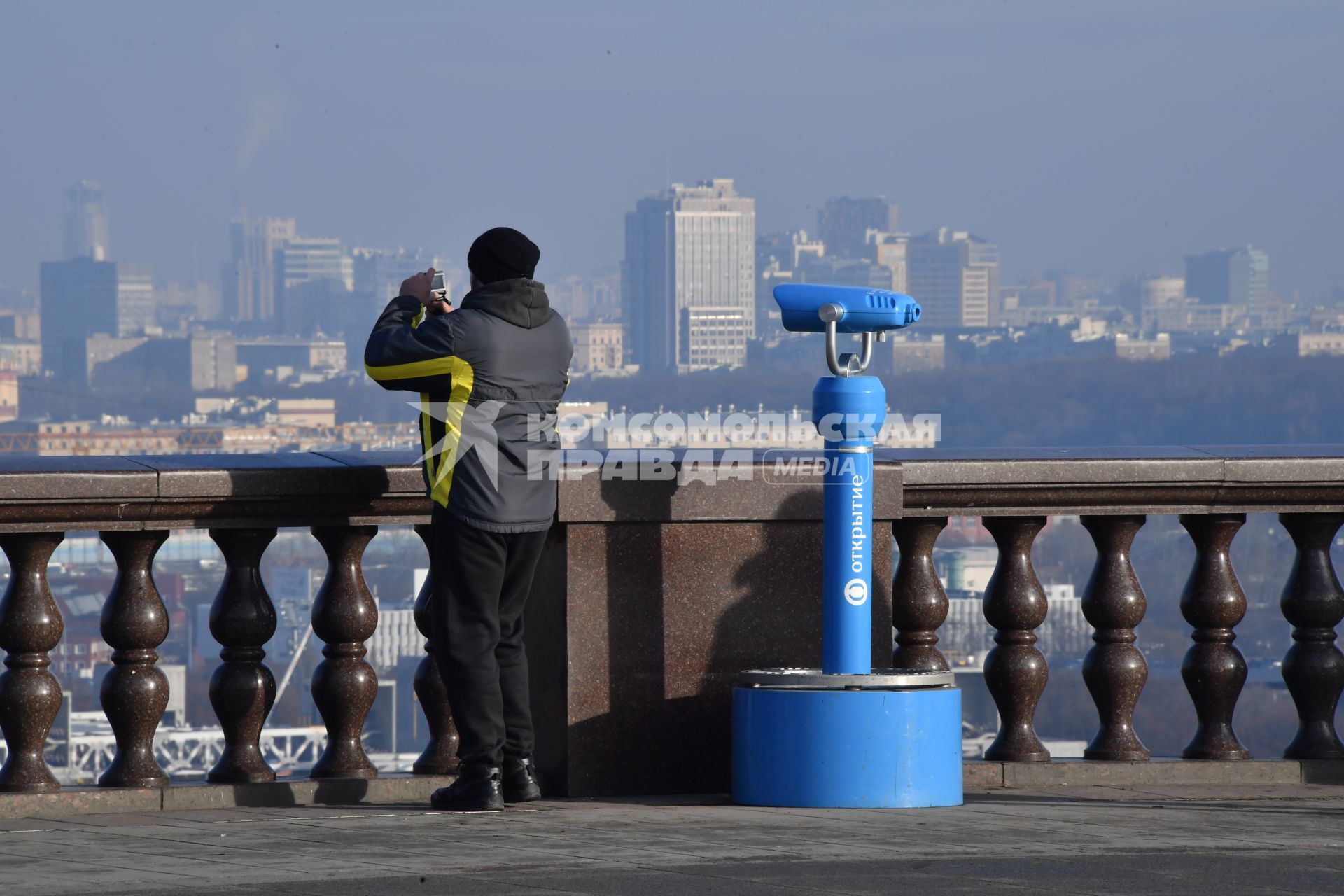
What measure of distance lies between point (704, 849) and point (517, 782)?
1.02m

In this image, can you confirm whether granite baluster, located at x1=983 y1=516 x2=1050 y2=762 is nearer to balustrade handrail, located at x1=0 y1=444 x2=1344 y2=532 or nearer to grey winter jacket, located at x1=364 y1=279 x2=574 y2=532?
balustrade handrail, located at x1=0 y1=444 x2=1344 y2=532

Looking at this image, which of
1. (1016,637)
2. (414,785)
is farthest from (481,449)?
(1016,637)

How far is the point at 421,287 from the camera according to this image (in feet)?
18.5

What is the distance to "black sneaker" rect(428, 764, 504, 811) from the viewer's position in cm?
538

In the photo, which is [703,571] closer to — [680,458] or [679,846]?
[680,458]

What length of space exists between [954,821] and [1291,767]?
1.50 meters

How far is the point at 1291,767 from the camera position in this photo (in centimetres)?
611

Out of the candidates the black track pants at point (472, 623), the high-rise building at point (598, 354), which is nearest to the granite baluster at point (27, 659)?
the black track pants at point (472, 623)

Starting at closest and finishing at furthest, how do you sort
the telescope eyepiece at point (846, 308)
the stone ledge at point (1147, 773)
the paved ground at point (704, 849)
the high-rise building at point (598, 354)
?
the paved ground at point (704, 849) → the telescope eyepiece at point (846, 308) → the stone ledge at point (1147, 773) → the high-rise building at point (598, 354)

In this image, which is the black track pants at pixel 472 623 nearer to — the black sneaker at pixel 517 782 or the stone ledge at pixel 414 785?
the black sneaker at pixel 517 782

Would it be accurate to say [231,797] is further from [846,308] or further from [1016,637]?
[1016,637]

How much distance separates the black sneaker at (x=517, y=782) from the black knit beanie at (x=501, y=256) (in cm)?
137

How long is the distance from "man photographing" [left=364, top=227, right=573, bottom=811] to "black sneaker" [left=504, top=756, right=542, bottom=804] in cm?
5

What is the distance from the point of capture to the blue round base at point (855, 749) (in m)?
5.46
